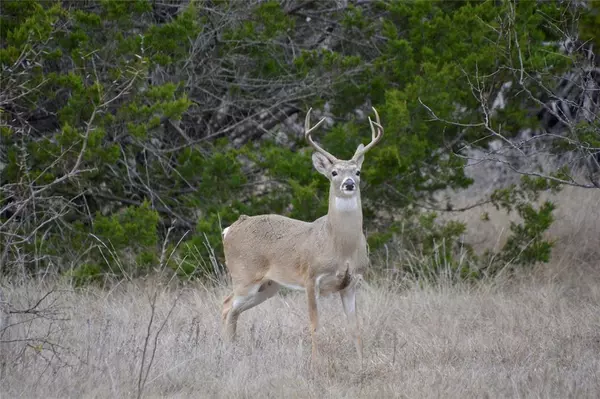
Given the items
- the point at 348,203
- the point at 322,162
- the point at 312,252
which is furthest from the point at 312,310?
the point at 322,162

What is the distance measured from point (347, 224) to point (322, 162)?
1.99 ft

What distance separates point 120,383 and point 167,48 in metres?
5.10

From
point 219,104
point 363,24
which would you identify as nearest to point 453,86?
point 363,24

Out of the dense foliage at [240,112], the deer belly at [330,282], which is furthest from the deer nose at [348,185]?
the dense foliage at [240,112]

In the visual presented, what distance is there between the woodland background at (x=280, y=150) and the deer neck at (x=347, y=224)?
0.81 meters

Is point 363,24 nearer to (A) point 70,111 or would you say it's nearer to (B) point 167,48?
(B) point 167,48

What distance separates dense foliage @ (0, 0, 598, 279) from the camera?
406 inches

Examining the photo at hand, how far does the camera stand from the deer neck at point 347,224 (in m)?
7.69

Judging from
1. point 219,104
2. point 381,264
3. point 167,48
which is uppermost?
point 167,48

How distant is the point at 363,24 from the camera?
11734 mm

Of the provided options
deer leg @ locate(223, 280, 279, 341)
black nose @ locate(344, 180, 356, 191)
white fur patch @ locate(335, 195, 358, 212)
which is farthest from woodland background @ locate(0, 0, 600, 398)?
black nose @ locate(344, 180, 356, 191)

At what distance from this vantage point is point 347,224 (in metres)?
7.71

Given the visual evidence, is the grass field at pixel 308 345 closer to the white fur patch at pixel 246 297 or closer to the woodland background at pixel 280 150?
the woodland background at pixel 280 150

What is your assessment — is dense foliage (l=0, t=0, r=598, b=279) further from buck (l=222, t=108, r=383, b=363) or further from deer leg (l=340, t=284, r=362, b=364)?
deer leg (l=340, t=284, r=362, b=364)
